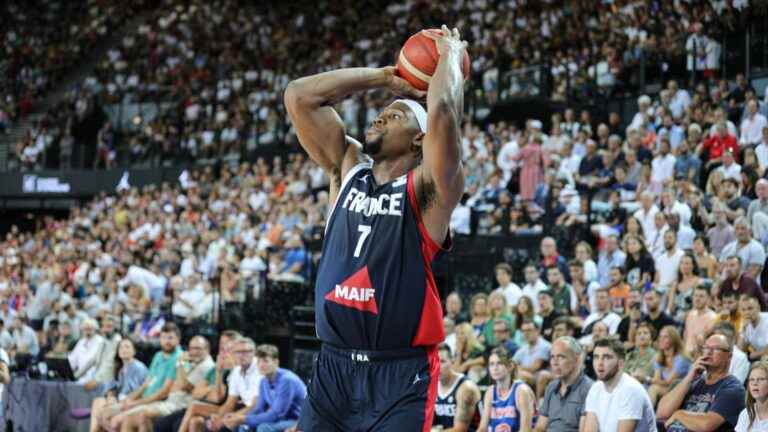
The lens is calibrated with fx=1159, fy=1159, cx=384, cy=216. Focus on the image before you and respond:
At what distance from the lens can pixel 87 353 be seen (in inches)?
562

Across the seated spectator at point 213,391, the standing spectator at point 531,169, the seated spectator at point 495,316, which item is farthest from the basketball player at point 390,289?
the standing spectator at point 531,169

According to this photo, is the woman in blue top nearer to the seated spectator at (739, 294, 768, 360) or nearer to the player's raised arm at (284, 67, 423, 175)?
the seated spectator at (739, 294, 768, 360)

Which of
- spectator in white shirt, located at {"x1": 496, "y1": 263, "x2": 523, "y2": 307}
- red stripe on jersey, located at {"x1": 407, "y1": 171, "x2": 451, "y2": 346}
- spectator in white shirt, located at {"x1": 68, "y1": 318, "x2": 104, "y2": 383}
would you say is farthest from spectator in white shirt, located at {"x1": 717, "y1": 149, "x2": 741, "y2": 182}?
red stripe on jersey, located at {"x1": 407, "y1": 171, "x2": 451, "y2": 346}

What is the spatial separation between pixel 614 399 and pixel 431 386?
14.5 feet

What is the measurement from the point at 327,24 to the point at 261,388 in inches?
701

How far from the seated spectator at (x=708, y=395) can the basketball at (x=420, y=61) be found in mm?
4587

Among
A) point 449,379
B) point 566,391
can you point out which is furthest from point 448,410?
point 566,391

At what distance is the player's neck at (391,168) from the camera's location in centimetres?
479

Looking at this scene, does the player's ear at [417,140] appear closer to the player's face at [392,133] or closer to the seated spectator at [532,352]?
the player's face at [392,133]

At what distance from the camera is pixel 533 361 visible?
11.2 m

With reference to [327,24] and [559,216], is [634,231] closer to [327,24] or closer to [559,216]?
[559,216]

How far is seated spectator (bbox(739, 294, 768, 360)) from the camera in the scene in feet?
32.0

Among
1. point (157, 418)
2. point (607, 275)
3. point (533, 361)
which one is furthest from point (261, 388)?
point (607, 275)

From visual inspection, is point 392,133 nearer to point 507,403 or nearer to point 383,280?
point 383,280
